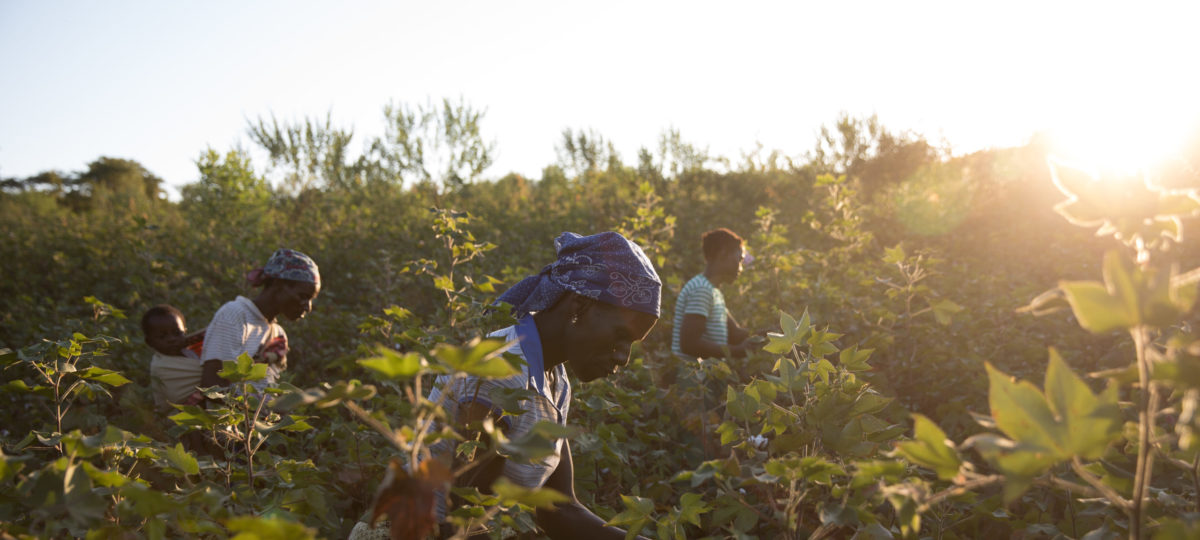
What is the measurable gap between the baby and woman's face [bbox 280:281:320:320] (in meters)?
0.46

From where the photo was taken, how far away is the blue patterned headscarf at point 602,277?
6.10ft

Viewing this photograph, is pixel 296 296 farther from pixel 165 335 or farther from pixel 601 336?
pixel 601 336

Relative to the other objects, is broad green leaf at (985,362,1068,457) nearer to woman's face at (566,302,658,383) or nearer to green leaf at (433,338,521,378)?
green leaf at (433,338,521,378)

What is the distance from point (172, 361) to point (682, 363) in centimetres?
265

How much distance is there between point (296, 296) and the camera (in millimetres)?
3486

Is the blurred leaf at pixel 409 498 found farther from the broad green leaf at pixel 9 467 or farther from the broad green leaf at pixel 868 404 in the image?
the broad green leaf at pixel 868 404

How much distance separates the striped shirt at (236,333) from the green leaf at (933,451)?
117 inches

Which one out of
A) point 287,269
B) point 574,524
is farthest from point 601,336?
point 287,269

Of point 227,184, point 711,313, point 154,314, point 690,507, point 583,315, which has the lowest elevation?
point 690,507

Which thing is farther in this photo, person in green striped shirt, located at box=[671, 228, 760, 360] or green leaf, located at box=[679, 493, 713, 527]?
person in green striped shirt, located at box=[671, 228, 760, 360]

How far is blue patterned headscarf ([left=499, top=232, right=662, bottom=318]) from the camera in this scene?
186cm

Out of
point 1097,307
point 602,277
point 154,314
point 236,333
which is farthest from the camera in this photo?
point 154,314

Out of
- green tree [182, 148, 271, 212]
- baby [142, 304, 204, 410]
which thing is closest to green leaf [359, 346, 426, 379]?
baby [142, 304, 204, 410]

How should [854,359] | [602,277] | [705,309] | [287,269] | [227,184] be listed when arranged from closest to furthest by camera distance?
[854,359] < [602,277] < [287,269] < [705,309] < [227,184]
